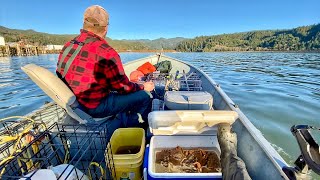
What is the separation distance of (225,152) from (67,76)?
2.03 meters

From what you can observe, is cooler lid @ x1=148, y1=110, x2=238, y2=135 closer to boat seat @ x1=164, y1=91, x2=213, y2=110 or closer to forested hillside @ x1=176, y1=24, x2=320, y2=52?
boat seat @ x1=164, y1=91, x2=213, y2=110

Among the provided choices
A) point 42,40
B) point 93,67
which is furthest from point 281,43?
point 42,40

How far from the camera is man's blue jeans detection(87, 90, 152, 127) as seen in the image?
8.80 feet

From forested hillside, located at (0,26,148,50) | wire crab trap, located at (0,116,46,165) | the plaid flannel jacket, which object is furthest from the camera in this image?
forested hillside, located at (0,26,148,50)

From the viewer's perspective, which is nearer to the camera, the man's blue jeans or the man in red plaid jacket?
the man in red plaid jacket

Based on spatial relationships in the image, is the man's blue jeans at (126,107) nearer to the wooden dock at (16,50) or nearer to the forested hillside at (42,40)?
the wooden dock at (16,50)

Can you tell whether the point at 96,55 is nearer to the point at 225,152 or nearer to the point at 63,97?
the point at 63,97

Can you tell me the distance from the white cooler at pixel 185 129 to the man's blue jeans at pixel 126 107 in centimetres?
85

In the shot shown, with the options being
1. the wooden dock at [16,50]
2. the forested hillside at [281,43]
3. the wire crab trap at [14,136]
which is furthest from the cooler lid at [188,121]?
the forested hillside at [281,43]

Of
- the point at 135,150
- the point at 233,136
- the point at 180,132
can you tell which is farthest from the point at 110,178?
the point at 233,136

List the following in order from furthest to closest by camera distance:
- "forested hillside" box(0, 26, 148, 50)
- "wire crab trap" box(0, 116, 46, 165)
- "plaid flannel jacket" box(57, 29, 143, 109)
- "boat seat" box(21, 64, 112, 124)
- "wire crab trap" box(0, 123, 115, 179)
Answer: "forested hillside" box(0, 26, 148, 50) < "plaid flannel jacket" box(57, 29, 143, 109) < "boat seat" box(21, 64, 112, 124) < "wire crab trap" box(0, 116, 46, 165) < "wire crab trap" box(0, 123, 115, 179)

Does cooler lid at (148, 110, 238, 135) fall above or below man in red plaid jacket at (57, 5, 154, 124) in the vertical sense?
below

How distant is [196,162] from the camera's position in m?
1.97

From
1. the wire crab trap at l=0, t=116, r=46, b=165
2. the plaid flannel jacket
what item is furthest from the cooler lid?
the wire crab trap at l=0, t=116, r=46, b=165
